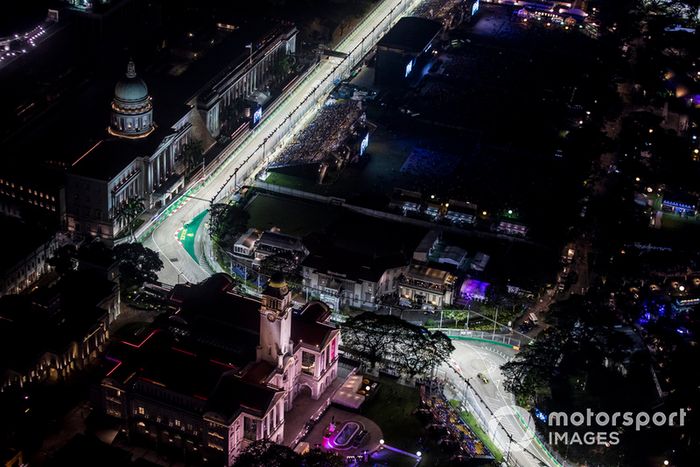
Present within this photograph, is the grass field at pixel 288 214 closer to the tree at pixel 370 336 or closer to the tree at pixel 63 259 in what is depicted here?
the tree at pixel 63 259

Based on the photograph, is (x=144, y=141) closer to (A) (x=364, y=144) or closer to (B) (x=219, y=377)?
(A) (x=364, y=144)

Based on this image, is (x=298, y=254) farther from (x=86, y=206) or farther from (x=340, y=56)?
(x=340, y=56)

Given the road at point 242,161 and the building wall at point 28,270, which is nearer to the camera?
the building wall at point 28,270

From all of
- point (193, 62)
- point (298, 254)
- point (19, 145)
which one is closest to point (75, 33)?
point (193, 62)

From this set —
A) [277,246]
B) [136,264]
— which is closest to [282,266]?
[277,246]

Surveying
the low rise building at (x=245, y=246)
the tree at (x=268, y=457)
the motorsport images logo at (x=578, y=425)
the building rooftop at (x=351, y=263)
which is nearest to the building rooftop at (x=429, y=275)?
the building rooftop at (x=351, y=263)

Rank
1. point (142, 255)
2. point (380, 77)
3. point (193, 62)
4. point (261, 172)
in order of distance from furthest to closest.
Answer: point (380, 77), point (193, 62), point (261, 172), point (142, 255)
